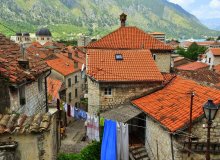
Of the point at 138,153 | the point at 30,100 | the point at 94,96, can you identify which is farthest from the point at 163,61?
the point at 30,100

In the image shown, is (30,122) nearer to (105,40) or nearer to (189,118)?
(189,118)

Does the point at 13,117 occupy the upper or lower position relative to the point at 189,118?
upper

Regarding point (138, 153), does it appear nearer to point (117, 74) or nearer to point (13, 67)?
point (117, 74)

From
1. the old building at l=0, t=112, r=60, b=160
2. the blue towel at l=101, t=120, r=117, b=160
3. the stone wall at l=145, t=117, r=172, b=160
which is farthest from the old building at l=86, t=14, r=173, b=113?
the old building at l=0, t=112, r=60, b=160

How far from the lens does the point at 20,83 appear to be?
11.2 m

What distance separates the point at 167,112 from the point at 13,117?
10.2 metres

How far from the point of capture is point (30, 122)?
275 inches

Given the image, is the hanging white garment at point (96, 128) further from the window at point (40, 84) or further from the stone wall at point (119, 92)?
the window at point (40, 84)

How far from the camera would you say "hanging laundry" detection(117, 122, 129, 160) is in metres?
16.2

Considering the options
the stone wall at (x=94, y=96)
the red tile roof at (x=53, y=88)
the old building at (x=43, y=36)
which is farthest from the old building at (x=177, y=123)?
the old building at (x=43, y=36)

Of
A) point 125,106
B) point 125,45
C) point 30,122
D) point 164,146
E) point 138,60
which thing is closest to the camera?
point 30,122

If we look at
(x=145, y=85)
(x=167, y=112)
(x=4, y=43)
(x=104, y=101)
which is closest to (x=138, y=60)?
Answer: (x=145, y=85)

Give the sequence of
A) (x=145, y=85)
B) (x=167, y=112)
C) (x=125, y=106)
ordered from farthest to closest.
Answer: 1. (x=145, y=85)
2. (x=125, y=106)
3. (x=167, y=112)

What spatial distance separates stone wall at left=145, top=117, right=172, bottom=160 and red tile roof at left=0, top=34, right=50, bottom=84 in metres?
7.12
